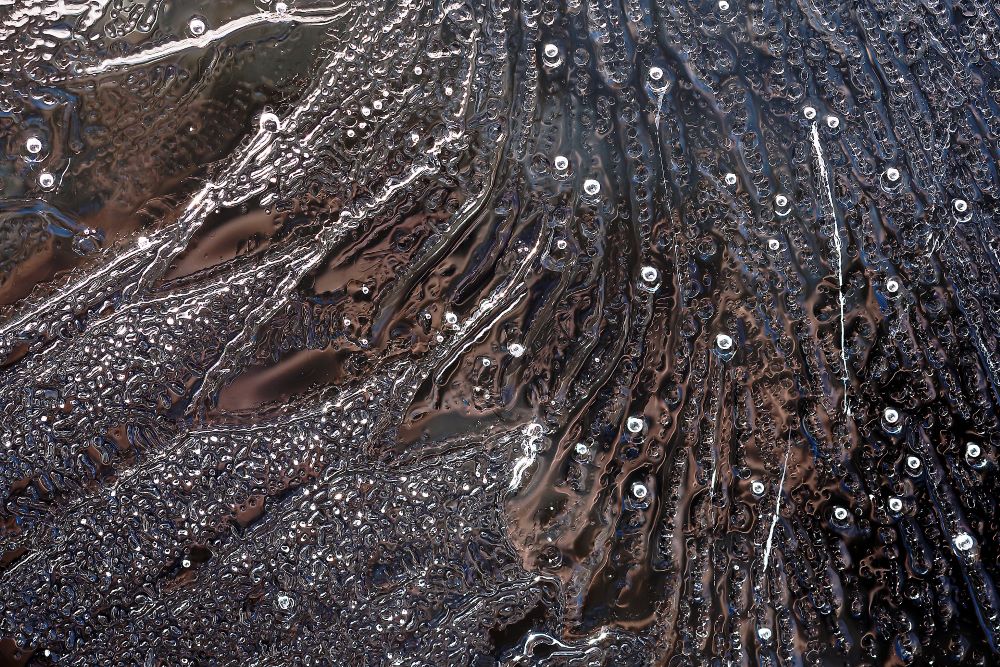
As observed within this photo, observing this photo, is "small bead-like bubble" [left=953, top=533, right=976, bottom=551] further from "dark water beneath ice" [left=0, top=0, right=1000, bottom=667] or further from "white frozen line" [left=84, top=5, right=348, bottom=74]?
"white frozen line" [left=84, top=5, right=348, bottom=74]

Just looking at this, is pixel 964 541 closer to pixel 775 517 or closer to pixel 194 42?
pixel 775 517

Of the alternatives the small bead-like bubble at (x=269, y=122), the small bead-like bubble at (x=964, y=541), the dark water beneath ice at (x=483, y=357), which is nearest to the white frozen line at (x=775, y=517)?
the dark water beneath ice at (x=483, y=357)

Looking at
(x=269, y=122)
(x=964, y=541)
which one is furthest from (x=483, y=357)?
(x=964, y=541)

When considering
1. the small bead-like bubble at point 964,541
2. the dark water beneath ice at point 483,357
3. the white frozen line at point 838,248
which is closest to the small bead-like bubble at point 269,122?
the dark water beneath ice at point 483,357

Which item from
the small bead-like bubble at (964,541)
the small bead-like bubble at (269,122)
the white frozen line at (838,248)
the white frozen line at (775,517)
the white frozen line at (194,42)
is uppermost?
the white frozen line at (194,42)

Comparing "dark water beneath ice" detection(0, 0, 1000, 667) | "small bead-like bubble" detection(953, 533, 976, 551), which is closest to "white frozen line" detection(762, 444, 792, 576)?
"dark water beneath ice" detection(0, 0, 1000, 667)

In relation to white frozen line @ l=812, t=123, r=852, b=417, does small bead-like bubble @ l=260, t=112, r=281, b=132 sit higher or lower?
higher

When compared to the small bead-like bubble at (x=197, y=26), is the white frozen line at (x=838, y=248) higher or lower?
lower

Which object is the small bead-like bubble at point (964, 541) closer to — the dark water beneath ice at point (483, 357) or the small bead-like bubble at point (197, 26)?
the dark water beneath ice at point (483, 357)
